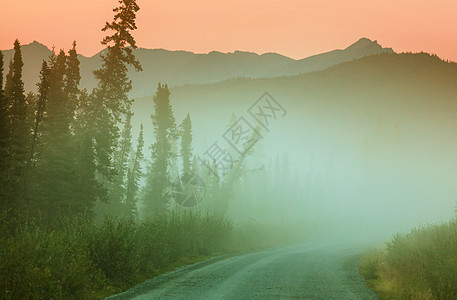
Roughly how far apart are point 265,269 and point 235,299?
249 inches

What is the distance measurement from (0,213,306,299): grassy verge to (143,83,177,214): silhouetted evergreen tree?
29.3 meters

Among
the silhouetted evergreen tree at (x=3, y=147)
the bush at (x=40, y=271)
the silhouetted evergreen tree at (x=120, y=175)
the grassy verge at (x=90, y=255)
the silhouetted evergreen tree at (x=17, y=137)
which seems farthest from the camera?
the silhouetted evergreen tree at (x=120, y=175)

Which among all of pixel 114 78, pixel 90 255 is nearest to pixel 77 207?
pixel 114 78

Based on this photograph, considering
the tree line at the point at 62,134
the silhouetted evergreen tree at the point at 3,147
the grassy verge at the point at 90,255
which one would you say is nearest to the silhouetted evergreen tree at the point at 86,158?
the tree line at the point at 62,134

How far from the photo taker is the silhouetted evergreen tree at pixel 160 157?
5131cm

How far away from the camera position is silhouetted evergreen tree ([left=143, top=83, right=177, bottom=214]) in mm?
51312

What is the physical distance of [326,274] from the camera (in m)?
15.4

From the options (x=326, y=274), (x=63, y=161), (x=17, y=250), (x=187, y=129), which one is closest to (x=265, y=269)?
(x=326, y=274)

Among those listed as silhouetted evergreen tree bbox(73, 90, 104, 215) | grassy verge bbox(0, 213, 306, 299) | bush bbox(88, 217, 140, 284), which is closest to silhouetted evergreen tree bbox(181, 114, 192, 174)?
silhouetted evergreen tree bbox(73, 90, 104, 215)

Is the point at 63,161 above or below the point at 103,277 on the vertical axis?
above

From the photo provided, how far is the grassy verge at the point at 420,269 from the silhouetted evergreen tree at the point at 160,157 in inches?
1464

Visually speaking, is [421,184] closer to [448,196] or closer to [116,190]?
[448,196]

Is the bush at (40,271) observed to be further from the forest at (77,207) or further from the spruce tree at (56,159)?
the spruce tree at (56,159)

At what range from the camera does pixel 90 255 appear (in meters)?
12.4
